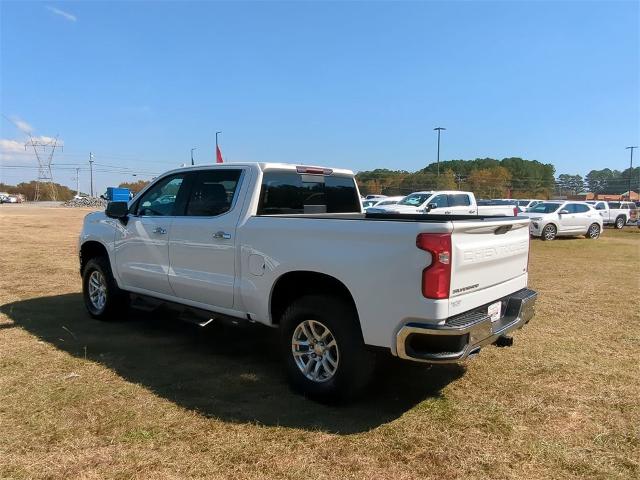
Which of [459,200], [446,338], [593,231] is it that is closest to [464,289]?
Result: [446,338]

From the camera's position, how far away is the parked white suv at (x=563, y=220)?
777 inches

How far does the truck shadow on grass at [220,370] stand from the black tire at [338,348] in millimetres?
147

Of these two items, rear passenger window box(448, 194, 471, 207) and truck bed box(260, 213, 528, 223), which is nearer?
truck bed box(260, 213, 528, 223)

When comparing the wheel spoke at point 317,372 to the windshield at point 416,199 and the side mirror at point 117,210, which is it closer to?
the side mirror at point 117,210

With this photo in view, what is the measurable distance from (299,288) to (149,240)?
208 centimetres

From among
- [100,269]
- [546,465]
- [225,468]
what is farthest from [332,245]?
[100,269]

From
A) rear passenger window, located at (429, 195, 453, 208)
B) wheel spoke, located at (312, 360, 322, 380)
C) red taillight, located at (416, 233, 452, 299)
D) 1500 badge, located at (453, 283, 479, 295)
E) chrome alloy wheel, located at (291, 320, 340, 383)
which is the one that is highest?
rear passenger window, located at (429, 195, 453, 208)

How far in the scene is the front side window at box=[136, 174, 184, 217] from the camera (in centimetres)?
529

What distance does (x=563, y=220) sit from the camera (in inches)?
793

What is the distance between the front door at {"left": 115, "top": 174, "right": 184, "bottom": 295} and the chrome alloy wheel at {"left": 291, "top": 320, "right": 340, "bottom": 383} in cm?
184

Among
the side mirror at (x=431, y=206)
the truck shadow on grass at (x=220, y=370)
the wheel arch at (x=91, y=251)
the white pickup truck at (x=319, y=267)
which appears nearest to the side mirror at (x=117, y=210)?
the white pickup truck at (x=319, y=267)

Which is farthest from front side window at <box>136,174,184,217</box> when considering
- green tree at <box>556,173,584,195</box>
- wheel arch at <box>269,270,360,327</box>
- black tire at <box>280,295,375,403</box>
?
green tree at <box>556,173,584,195</box>

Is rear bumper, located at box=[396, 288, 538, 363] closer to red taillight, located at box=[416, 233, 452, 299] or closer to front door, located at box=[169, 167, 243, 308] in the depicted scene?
red taillight, located at box=[416, 233, 452, 299]

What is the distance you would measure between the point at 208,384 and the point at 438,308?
2.19 m
